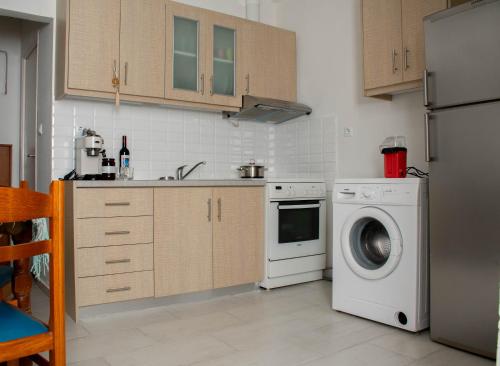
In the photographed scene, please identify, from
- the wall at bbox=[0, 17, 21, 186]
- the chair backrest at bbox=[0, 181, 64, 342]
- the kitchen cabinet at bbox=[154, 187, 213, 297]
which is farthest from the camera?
the wall at bbox=[0, 17, 21, 186]

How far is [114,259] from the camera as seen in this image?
2.71 meters

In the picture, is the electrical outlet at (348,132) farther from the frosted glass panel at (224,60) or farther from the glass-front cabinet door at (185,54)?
the glass-front cabinet door at (185,54)

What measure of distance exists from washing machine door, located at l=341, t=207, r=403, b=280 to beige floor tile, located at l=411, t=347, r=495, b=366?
0.54 metres

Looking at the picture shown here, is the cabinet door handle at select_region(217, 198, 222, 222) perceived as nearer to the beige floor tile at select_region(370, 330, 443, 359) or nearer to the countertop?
the countertop

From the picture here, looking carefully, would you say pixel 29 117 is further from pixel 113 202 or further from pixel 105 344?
pixel 105 344

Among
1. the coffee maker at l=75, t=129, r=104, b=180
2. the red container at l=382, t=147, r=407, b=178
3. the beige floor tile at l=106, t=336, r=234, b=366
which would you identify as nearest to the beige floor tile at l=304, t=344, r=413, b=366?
the beige floor tile at l=106, t=336, r=234, b=366

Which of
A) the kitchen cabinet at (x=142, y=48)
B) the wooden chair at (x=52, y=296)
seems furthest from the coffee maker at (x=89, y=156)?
the wooden chair at (x=52, y=296)

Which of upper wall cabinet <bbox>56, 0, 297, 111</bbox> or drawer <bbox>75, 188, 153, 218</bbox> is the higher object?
upper wall cabinet <bbox>56, 0, 297, 111</bbox>

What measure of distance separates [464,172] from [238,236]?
5.44 ft

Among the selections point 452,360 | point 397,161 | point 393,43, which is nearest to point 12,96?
point 393,43

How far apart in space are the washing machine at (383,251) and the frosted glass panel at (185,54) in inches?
58.9

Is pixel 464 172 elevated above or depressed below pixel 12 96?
below

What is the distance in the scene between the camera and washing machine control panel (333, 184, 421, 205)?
2402 mm

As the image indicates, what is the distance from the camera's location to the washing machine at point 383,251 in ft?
7.78
